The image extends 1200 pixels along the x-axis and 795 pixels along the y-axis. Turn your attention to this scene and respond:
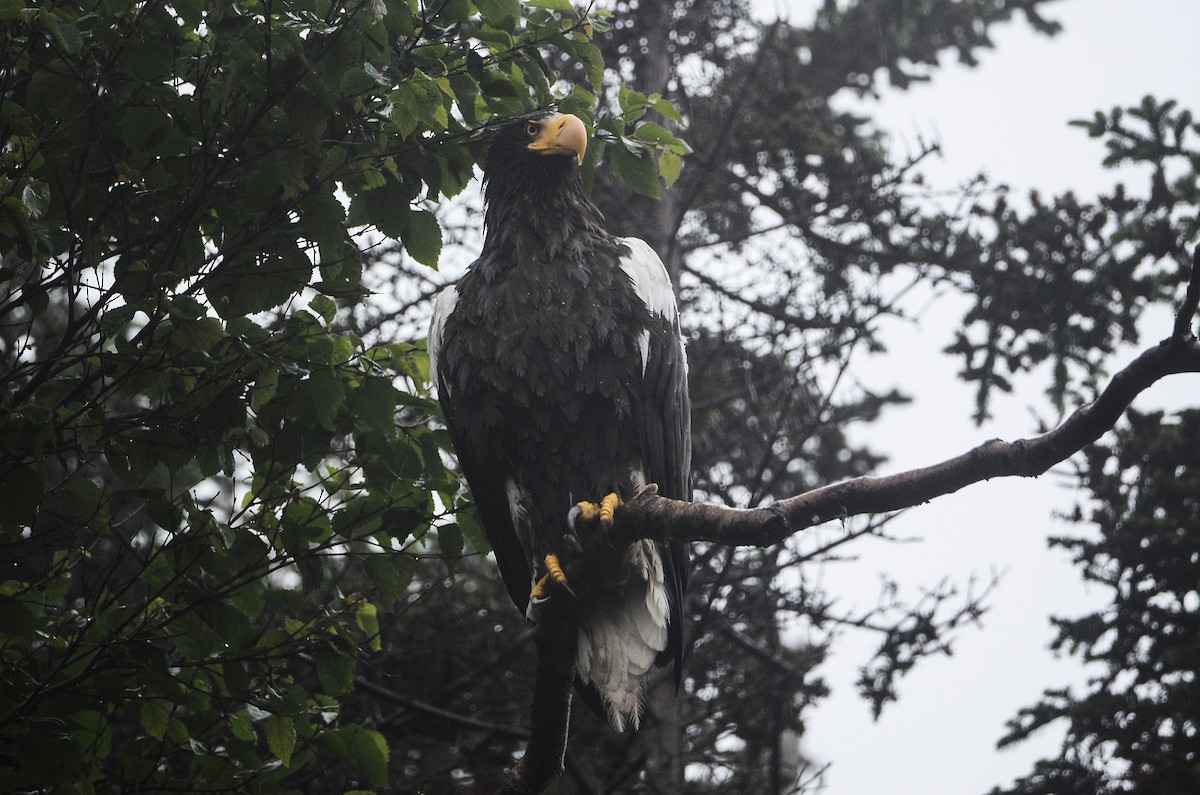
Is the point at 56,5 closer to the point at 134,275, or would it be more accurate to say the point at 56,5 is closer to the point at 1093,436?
the point at 134,275

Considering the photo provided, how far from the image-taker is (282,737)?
3.02 meters

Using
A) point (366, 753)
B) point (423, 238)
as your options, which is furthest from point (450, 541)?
point (423, 238)

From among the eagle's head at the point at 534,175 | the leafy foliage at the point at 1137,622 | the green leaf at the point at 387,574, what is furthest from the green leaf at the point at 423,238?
the leafy foliage at the point at 1137,622

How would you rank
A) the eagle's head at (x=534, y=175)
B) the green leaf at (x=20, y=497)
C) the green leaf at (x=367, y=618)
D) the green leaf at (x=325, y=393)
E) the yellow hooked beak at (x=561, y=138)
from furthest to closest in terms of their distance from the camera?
the eagle's head at (x=534, y=175) < the yellow hooked beak at (x=561, y=138) < the green leaf at (x=367, y=618) < the green leaf at (x=325, y=393) < the green leaf at (x=20, y=497)

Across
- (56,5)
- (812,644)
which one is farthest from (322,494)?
(812,644)

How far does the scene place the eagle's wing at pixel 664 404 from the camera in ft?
13.9

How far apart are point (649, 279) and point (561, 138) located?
68 cm

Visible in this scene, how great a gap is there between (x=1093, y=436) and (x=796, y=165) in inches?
250

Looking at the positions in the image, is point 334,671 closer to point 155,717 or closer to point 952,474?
point 155,717

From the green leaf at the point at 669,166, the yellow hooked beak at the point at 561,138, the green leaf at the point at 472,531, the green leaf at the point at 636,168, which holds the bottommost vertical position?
the green leaf at the point at 472,531

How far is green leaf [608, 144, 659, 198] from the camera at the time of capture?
142 inches

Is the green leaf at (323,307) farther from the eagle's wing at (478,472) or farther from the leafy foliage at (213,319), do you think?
the eagle's wing at (478,472)

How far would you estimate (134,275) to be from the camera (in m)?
2.96

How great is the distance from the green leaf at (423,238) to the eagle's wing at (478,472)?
84cm
